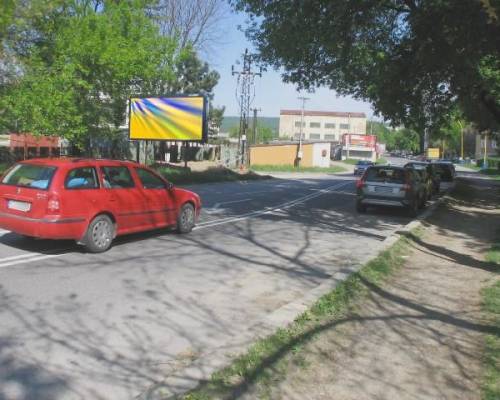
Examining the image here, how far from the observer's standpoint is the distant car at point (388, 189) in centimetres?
1677

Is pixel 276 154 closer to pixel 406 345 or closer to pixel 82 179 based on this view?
pixel 82 179

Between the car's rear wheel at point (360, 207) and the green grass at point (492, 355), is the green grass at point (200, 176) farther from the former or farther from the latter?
the green grass at point (492, 355)

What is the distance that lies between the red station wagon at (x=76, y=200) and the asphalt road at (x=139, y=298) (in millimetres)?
397

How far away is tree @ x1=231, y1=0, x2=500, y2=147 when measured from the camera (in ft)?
37.6

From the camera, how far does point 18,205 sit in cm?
864

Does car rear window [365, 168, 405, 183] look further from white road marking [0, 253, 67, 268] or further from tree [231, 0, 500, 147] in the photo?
white road marking [0, 253, 67, 268]

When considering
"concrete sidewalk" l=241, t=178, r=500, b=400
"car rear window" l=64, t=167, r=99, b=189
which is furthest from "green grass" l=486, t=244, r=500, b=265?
"car rear window" l=64, t=167, r=99, b=189

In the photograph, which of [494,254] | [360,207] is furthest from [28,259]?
[360,207]

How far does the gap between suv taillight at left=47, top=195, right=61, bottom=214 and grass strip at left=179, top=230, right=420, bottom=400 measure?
14.2 ft

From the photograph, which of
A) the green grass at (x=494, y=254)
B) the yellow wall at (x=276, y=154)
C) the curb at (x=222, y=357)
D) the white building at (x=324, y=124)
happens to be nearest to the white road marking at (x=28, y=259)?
the curb at (x=222, y=357)

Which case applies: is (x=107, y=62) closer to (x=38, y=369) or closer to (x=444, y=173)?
(x=38, y=369)

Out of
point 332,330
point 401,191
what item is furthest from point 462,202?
point 332,330

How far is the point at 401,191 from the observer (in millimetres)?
16703

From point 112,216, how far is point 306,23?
284 inches
